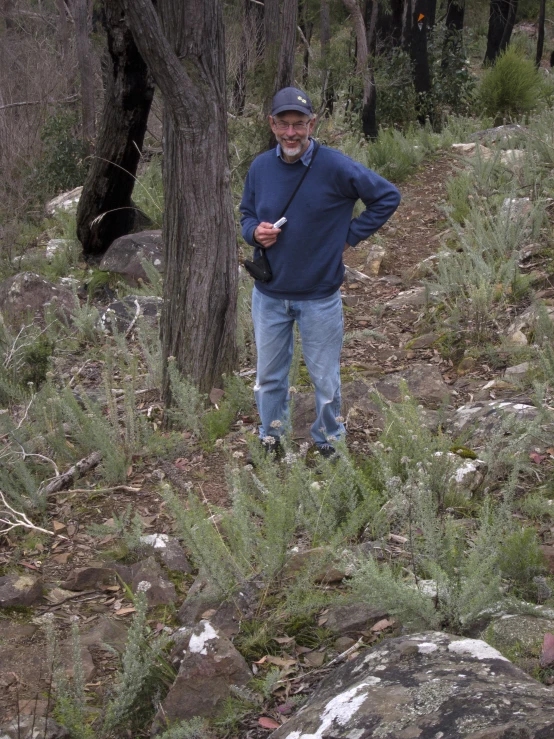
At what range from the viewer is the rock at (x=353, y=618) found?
291cm

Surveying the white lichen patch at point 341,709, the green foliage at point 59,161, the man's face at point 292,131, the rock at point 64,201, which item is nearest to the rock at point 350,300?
the man's face at point 292,131

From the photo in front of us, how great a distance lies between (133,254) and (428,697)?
736 centimetres

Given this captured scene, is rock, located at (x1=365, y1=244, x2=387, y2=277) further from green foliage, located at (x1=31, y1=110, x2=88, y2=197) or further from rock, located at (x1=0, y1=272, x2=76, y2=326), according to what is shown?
green foliage, located at (x1=31, y1=110, x2=88, y2=197)

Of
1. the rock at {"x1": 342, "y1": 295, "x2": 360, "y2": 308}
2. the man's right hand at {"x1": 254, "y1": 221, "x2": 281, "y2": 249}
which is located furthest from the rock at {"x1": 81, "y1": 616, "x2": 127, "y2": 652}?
the rock at {"x1": 342, "y1": 295, "x2": 360, "y2": 308}

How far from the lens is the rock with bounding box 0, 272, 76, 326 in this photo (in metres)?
7.96

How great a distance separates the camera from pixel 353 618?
2.95m

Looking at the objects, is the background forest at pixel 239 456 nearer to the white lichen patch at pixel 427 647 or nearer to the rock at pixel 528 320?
the rock at pixel 528 320

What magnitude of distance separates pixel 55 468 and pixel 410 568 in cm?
236

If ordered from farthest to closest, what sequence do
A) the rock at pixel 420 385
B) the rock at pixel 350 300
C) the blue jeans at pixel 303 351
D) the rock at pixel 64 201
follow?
the rock at pixel 64 201
the rock at pixel 350 300
the rock at pixel 420 385
the blue jeans at pixel 303 351

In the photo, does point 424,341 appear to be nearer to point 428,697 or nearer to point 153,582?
point 153,582

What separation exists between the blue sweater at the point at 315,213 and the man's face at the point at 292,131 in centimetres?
8

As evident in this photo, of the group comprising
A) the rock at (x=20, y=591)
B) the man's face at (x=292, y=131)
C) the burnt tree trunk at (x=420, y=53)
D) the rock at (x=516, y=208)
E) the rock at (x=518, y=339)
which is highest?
the burnt tree trunk at (x=420, y=53)

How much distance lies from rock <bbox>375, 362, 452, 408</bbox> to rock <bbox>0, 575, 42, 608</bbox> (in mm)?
2519

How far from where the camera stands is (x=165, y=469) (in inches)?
180
